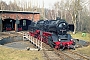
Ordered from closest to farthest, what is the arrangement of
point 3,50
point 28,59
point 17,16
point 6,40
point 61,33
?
1. point 28,59
2. point 3,50
3. point 61,33
4. point 6,40
5. point 17,16

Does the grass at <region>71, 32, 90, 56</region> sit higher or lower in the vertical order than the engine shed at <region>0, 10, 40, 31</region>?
lower

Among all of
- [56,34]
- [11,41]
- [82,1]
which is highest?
[82,1]

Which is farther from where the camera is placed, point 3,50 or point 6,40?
point 6,40

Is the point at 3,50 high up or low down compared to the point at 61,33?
down

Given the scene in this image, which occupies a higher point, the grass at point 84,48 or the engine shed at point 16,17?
the engine shed at point 16,17

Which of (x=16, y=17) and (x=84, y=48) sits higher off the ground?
(x=16, y=17)

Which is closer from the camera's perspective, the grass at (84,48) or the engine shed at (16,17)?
the grass at (84,48)

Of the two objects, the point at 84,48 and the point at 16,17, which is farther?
the point at 16,17

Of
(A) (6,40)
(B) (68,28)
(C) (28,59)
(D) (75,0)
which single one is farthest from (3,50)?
(D) (75,0)

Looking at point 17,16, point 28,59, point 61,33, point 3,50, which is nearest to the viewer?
point 28,59

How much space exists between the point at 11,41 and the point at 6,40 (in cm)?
175

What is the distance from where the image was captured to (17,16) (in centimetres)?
4850

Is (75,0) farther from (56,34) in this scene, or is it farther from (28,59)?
(28,59)

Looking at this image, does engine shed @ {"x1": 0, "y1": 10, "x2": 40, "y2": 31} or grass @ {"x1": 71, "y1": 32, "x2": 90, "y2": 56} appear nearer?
grass @ {"x1": 71, "y1": 32, "x2": 90, "y2": 56}
